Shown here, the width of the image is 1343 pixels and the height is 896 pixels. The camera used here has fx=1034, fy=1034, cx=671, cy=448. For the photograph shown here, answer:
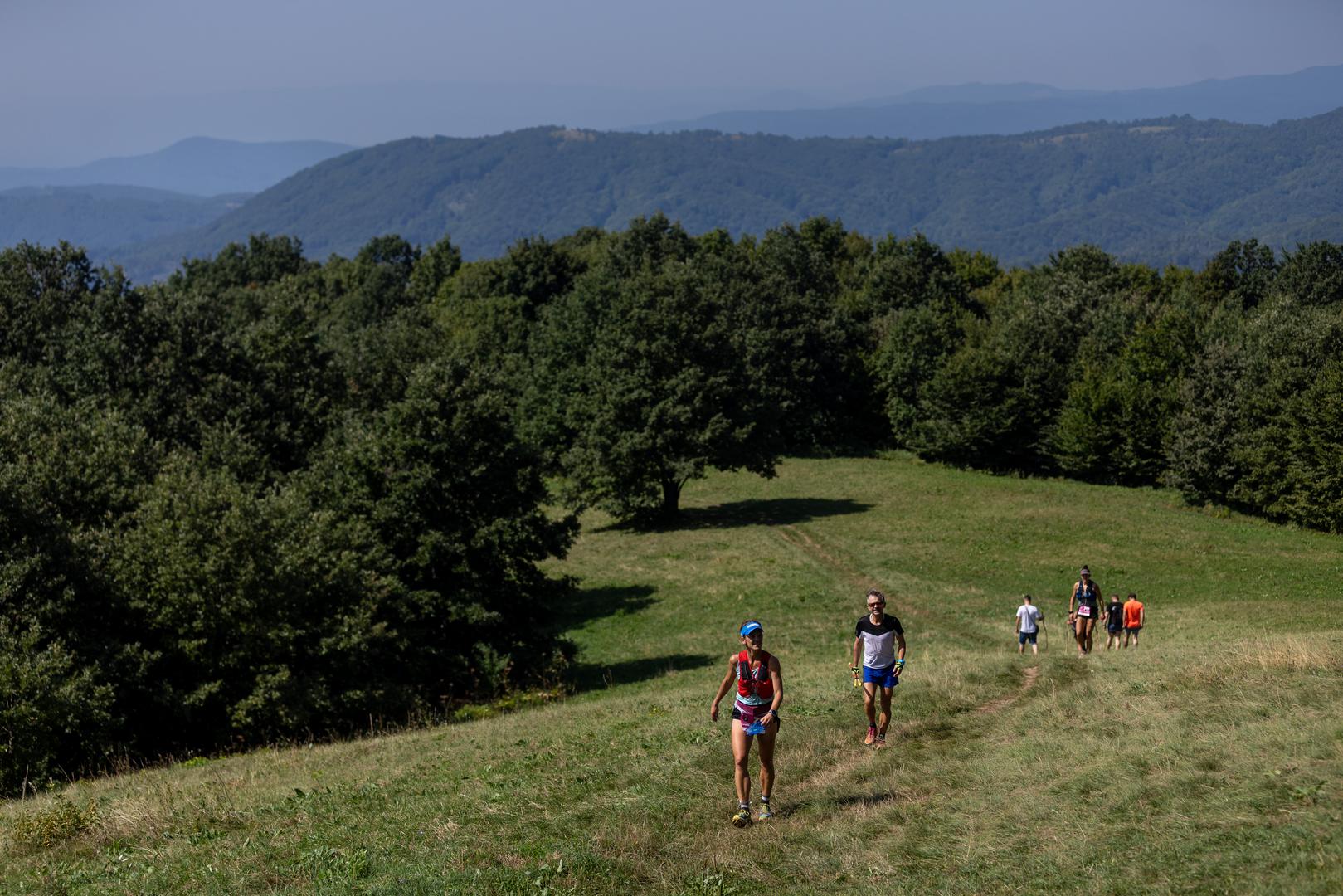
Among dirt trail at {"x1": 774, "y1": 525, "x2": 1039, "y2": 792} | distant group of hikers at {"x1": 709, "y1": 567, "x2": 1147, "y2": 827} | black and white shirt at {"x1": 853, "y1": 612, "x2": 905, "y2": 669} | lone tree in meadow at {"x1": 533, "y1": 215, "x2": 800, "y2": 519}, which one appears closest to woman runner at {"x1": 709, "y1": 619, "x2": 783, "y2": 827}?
distant group of hikers at {"x1": 709, "y1": 567, "x2": 1147, "y2": 827}

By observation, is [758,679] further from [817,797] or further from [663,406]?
[663,406]

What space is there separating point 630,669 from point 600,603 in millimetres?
10647

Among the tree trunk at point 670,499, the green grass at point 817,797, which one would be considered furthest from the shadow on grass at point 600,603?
the tree trunk at point 670,499

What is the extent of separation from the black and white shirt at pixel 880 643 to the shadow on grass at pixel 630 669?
1778 cm

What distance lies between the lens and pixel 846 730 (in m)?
18.9

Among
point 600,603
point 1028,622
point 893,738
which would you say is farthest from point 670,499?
point 893,738

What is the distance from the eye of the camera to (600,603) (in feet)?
155

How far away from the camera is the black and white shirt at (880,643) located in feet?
56.2

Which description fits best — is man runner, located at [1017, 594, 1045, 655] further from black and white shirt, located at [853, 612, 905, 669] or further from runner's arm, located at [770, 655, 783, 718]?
runner's arm, located at [770, 655, 783, 718]

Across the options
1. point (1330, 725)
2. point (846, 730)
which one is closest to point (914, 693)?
point (846, 730)

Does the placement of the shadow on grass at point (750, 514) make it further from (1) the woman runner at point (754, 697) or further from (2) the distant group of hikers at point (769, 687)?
(1) the woman runner at point (754, 697)

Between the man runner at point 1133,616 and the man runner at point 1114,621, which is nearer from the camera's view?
the man runner at point 1133,616

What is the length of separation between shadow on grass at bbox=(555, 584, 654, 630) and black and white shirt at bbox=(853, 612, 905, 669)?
28.0m

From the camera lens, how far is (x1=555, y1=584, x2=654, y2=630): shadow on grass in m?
45.3
